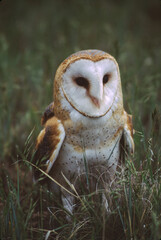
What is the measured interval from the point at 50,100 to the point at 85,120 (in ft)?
2.24

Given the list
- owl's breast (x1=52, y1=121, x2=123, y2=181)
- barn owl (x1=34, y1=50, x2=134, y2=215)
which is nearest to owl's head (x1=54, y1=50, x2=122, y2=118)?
barn owl (x1=34, y1=50, x2=134, y2=215)

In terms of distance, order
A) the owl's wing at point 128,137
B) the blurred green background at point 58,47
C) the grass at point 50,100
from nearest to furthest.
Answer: the grass at point 50,100, the owl's wing at point 128,137, the blurred green background at point 58,47

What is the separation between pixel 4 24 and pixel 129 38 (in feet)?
5.95

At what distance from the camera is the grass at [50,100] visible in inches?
62.9

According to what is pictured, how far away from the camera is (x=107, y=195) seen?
5.42ft

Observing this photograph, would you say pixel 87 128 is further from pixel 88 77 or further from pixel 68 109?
pixel 88 77

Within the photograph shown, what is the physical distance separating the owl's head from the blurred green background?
0.27 metres

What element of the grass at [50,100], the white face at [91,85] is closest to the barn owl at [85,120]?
the white face at [91,85]

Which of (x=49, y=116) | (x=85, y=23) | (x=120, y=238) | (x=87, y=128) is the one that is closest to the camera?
(x=120, y=238)

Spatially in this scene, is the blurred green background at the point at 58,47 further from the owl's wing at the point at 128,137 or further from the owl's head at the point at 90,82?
the owl's head at the point at 90,82

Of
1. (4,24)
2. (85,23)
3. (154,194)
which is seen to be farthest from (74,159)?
(4,24)

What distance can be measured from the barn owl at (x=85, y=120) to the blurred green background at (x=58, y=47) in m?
0.20

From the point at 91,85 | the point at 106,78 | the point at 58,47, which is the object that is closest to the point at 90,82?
the point at 91,85

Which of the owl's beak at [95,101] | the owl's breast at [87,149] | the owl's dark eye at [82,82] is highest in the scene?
the owl's dark eye at [82,82]
